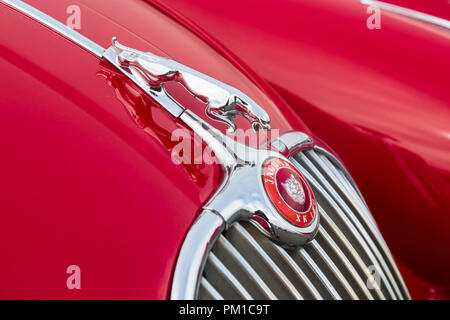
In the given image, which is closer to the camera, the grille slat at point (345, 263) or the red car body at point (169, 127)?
the red car body at point (169, 127)

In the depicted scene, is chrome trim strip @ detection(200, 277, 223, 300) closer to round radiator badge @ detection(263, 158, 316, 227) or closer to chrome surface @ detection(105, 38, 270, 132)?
round radiator badge @ detection(263, 158, 316, 227)

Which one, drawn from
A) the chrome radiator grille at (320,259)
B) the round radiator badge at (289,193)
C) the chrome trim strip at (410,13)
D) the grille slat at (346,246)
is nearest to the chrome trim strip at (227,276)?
the chrome radiator grille at (320,259)

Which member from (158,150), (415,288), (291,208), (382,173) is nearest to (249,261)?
(291,208)

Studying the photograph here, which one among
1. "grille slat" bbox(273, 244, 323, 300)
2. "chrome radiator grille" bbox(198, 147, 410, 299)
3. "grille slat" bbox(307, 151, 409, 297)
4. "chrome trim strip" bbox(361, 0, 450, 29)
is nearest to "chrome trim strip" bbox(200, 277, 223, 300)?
"chrome radiator grille" bbox(198, 147, 410, 299)

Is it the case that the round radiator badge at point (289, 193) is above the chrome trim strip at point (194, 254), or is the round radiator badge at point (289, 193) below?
above

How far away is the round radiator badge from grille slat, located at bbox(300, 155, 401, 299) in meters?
0.11

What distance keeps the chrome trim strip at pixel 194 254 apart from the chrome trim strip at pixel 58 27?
1.22 feet

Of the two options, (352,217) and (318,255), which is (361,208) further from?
(318,255)

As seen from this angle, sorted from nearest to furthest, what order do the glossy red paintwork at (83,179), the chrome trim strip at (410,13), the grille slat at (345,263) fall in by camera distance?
the glossy red paintwork at (83,179) → the grille slat at (345,263) → the chrome trim strip at (410,13)

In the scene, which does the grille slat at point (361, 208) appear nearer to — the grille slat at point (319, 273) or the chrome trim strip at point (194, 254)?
the grille slat at point (319, 273)

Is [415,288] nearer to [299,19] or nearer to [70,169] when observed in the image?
[299,19]

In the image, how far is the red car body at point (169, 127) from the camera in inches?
28.2

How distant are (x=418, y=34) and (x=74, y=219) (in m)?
0.80

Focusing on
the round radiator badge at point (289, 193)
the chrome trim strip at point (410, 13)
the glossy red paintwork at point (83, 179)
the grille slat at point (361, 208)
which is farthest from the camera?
the chrome trim strip at point (410, 13)
